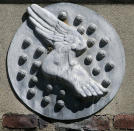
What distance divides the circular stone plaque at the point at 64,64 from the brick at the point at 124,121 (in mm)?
163

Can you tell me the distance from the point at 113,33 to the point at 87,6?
0.30 m

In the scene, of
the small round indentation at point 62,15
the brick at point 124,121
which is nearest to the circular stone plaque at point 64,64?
the small round indentation at point 62,15

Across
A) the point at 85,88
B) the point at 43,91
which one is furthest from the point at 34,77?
the point at 85,88

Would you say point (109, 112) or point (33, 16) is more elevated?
point (33, 16)

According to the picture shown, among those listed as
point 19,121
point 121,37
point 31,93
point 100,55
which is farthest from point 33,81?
point 121,37

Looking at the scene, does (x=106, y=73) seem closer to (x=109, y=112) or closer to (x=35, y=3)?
(x=109, y=112)

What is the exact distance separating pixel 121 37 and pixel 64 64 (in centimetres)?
50

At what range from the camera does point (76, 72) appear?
450cm

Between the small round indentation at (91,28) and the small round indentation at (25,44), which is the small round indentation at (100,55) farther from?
the small round indentation at (25,44)

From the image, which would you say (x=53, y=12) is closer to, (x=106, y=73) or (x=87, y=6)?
(x=87, y=6)

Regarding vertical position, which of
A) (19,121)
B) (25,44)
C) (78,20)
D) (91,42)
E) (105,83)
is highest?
(78,20)

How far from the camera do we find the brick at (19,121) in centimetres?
459

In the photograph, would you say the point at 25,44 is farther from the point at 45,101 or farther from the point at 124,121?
the point at 124,121

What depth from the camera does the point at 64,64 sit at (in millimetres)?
4531
